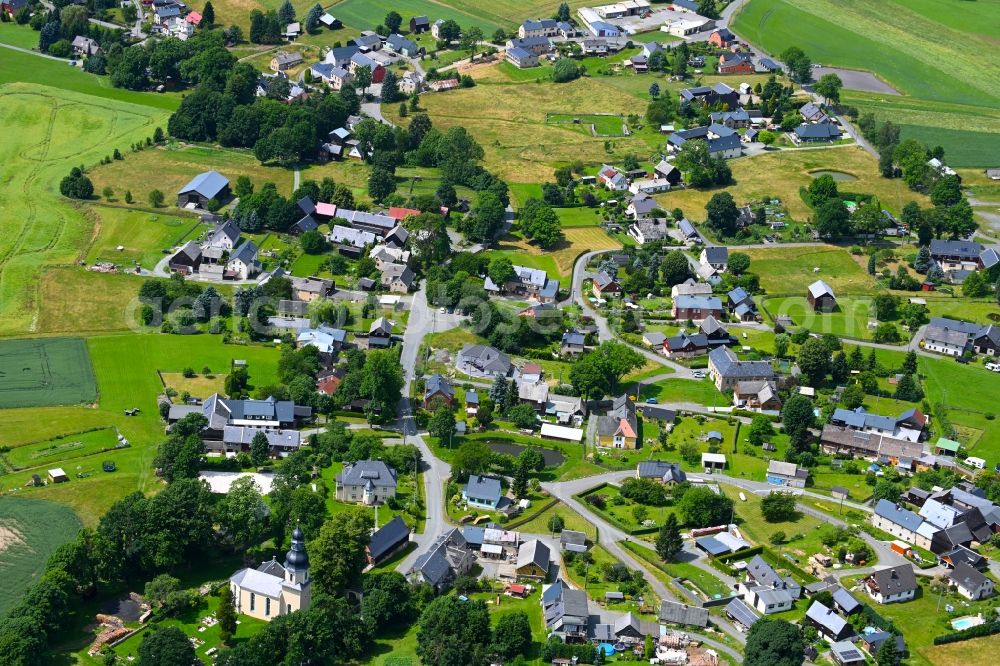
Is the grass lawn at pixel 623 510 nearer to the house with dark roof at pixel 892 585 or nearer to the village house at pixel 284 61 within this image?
the house with dark roof at pixel 892 585

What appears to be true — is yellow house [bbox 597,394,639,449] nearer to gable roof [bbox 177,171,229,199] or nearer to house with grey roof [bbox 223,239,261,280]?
house with grey roof [bbox 223,239,261,280]

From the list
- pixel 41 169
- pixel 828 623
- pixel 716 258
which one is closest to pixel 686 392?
pixel 716 258

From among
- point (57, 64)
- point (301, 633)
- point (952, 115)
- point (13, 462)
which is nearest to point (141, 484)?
point (13, 462)

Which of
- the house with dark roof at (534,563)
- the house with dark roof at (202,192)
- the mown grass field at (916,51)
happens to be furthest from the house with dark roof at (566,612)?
the mown grass field at (916,51)

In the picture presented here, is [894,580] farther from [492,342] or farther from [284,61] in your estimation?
[284,61]

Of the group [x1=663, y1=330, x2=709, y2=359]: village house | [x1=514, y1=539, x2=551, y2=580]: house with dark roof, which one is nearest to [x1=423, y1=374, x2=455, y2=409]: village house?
[x1=663, y1=330, x2=709, y2=359]: village house

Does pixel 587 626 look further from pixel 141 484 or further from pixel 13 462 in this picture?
pixel 13 462
